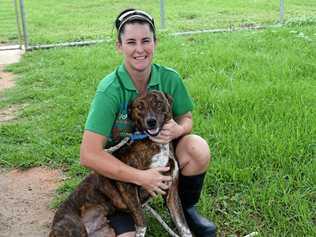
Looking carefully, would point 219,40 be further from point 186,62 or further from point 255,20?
point 255,20

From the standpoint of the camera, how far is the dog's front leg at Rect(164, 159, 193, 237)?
3.19 meters

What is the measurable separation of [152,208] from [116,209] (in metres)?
0.52

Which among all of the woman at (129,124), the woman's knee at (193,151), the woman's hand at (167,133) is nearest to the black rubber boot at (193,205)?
the woman at (129,124)

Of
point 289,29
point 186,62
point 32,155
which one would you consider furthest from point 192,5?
point 32,155

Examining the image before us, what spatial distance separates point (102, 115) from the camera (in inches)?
117

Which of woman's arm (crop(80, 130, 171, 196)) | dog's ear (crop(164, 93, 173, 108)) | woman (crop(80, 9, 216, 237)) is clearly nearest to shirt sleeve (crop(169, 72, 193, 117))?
woman (crop(80, 9, 216, 237))

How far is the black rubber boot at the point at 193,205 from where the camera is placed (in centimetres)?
328

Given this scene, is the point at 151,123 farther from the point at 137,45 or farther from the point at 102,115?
the point at 137,45

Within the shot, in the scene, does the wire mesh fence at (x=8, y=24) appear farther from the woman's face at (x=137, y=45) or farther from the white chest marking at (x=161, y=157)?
the white chest marking at (x=161, y=157)

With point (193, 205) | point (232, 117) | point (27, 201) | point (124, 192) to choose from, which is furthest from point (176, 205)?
point (232, 117)

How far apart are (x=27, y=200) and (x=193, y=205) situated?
1384 mm

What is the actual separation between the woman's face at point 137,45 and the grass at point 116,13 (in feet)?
23.8

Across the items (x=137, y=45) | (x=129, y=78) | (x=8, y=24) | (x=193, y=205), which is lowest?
(x=8, y=24)

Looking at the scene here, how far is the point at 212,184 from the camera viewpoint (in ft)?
12.7
